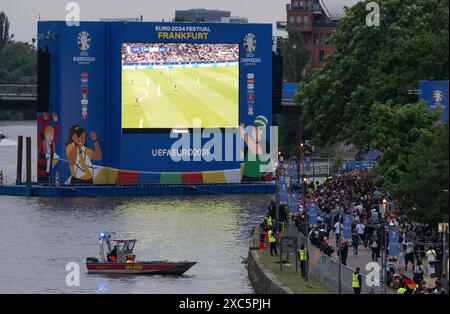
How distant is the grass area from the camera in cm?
5406

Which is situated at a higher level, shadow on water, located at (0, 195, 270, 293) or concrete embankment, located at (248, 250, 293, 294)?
concrete embankment, located at (248, 250, 293, 294)

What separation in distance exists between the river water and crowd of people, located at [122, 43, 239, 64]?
28.9 ft

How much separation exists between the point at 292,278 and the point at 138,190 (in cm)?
5520

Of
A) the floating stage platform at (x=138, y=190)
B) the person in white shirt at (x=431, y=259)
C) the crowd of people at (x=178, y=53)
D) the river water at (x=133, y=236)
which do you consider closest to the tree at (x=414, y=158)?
the person in white shirt at (x=431, y=259)

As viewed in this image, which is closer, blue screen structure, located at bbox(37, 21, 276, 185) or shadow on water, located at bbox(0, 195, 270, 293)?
shadow on water, located at bbox(0, 195, 270, 293)

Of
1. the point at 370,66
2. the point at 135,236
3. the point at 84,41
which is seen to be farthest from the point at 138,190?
A: the point at 135,236

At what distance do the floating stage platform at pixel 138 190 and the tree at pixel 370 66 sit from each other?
24.4ft

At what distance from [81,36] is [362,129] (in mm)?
23409

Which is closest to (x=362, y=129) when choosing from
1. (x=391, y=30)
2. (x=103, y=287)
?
(x=391, y=30)

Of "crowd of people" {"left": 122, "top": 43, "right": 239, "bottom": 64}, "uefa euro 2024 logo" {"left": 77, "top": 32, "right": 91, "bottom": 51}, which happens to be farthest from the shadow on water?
"uefa euro 2024 logo" {"left": 77, "top": 32, "right": 91, "bottom": 51}

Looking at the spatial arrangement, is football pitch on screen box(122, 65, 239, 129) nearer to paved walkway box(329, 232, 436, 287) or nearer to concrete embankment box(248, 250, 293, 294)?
paved walkway box(329, 232, 436, 287)

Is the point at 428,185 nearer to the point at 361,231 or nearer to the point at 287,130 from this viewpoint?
the point at 361,231

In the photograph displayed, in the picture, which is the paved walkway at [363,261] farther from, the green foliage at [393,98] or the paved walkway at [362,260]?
the green foliage at [393,98]
